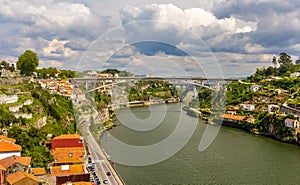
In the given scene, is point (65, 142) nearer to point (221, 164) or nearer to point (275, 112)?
point (221, 164)

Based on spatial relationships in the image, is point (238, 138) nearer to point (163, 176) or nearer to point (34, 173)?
point (163, 176)

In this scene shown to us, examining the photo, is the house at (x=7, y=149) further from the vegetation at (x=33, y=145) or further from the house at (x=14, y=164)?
the vegetation at (x=33, y=145)

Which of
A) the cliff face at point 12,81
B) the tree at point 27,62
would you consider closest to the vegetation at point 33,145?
the cliff face at point 12,81

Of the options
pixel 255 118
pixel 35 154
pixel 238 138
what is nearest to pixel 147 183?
pixel 35 154

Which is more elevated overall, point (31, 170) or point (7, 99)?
point (7, 99)

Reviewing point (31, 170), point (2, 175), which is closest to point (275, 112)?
point (31, 170)
